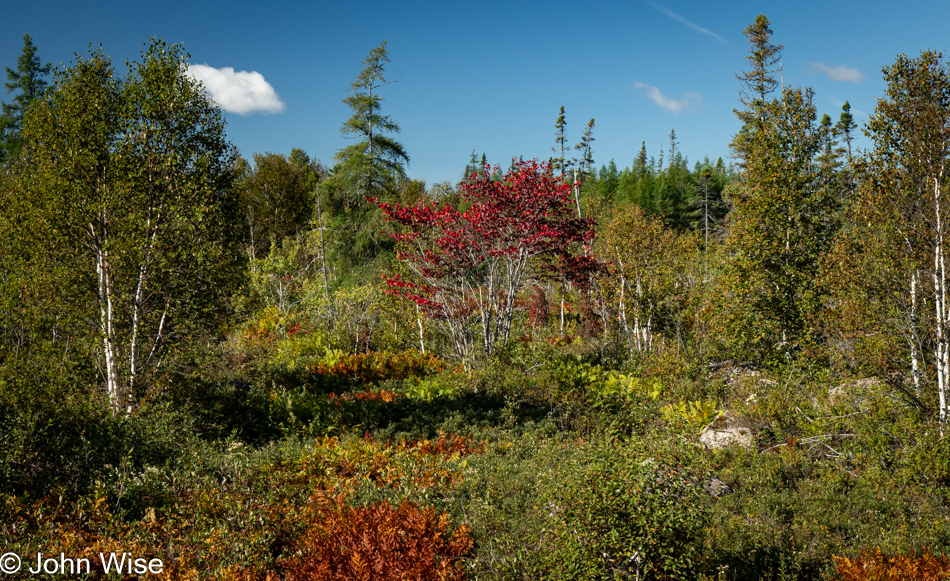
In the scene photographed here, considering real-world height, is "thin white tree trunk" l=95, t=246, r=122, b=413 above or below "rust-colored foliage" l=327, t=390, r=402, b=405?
above

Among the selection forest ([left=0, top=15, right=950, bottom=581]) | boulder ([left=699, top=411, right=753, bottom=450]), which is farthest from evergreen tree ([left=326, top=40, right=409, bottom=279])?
boulder ([left=699, top=411, right=753, bottom=450])

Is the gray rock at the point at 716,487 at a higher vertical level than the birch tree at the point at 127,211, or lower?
lower

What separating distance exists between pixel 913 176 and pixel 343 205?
59.8ft

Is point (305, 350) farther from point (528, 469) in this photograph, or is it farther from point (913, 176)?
point (913, 176)

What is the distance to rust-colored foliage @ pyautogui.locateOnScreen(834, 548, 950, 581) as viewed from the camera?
3588 millimetres

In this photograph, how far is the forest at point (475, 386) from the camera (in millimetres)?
3830

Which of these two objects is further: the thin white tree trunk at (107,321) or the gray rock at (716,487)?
the thin white tree trunk at (107,321)

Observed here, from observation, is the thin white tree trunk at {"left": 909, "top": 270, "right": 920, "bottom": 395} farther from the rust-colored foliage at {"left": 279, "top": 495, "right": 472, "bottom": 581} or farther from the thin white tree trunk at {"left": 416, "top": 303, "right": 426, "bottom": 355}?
the thin white tree trunk at {"left": 416, "top": 303, "right": 426, "bottom": 355}

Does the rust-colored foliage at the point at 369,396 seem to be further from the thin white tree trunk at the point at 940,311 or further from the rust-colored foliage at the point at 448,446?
the thin white tree trunk at the point at 940,311

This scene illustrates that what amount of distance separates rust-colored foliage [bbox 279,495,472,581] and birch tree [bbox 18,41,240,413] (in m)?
4.76

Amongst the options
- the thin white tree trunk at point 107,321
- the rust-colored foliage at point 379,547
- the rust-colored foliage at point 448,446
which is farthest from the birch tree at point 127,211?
the rust-colored foliage at point 379,547

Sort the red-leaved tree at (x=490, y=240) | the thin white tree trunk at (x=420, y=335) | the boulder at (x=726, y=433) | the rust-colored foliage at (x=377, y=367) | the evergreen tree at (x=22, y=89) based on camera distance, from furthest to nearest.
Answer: the evergreen tree at (x=22, y=89) → the thin white tree trunk at (x=420, y=335) → the rust-colored foliage at (x=377, y=367) → the red-leaved tree at (x=490, y=240) → the boulder at (x=726, y=433)

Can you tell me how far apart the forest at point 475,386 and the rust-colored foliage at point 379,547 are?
23 mm

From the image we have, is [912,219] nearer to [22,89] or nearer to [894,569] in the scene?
[894,569]
